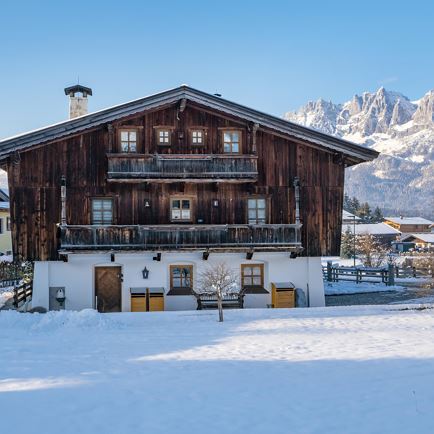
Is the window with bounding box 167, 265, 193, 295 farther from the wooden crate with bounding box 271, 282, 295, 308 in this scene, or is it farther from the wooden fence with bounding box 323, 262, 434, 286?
the wooden fence with bounding box 323, 262, 434, 286

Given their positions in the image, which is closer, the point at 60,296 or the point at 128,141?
the point at 60,296

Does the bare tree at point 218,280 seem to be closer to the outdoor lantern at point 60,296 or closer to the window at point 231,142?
the window at point 231,142

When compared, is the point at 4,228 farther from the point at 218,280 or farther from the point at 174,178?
the point at 218,280

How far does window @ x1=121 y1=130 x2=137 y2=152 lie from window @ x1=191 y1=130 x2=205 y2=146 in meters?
2.54

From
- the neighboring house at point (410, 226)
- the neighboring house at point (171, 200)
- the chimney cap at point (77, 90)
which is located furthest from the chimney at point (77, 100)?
the neighboring house at point (410, 226)

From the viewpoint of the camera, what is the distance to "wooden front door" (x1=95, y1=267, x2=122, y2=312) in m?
21.2

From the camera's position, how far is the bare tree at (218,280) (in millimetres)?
19000

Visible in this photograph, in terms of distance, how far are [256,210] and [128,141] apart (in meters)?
6.40

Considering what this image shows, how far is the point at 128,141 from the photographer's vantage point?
839 inches

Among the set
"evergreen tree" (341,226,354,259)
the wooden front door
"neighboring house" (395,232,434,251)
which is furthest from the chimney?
"neighboring house" (395,232,434,251)

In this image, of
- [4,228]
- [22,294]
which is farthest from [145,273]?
[4,228]

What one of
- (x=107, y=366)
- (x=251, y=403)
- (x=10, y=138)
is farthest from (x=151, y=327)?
(x=10, y=138)

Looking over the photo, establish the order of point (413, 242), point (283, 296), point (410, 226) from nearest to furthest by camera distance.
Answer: point (283, 296), point (413, 242), point (410, 226)

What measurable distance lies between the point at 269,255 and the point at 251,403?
532 inches
